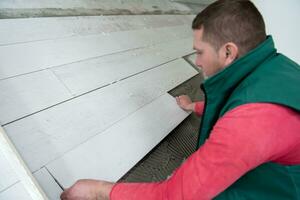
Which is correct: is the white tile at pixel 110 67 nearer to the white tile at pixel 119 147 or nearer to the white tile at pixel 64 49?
the white tile at pixel 64 49

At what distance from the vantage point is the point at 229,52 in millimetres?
797

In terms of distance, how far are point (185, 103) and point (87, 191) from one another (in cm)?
67

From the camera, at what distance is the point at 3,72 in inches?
33.1

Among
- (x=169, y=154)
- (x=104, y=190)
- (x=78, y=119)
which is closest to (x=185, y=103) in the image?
(x=169, y=154)

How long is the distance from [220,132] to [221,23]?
1.05 ft

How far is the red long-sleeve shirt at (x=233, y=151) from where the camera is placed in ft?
2.07

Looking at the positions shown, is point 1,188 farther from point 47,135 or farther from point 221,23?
point 221,23

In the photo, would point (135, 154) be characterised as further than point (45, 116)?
Yes

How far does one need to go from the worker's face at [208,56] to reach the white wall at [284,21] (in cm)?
143

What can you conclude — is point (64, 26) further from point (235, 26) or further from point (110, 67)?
point (235, 26)

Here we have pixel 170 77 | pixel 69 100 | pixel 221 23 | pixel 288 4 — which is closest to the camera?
pixel 221 23

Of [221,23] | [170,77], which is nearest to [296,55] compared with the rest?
[170,77]

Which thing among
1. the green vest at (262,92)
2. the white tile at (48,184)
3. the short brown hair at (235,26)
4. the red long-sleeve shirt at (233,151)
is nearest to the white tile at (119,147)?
the white tile at (48,184)

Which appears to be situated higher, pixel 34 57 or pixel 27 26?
pixel 27 26
